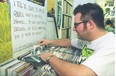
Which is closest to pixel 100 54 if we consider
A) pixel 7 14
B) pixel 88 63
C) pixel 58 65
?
pixel 88 63

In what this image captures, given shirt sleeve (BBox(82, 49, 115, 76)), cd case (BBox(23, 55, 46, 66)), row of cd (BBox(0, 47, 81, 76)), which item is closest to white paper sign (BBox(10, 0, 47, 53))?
cd case (BBox(23, 55, 46, 66))

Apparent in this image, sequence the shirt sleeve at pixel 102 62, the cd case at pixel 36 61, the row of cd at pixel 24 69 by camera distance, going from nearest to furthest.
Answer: the row of cd at pixel 24 69
the shirt sleeve at pixel 102 62
the cd case at pixel 36 61

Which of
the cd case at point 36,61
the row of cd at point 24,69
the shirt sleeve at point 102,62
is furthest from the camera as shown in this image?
the cd case at point 36,61

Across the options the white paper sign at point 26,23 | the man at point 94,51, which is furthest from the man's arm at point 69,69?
the white paper sign at point 26,23

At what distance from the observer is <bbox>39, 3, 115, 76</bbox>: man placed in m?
1.14

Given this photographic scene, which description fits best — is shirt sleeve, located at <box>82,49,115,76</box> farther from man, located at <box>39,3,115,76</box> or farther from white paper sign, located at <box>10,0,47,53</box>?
white paper sign, located at <box>10,0,47,53</box>

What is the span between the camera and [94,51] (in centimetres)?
142

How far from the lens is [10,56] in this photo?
1.39 meters

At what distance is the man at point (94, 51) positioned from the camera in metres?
1.14

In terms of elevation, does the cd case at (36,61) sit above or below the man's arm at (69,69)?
above

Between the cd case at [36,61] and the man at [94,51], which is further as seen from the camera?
the cd case at [36,61]

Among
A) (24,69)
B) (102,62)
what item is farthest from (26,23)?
(102,62)

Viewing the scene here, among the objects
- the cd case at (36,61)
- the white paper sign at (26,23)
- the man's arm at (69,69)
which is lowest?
the man's arm at (69,69)

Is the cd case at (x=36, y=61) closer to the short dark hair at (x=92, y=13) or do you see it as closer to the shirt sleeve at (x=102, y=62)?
the shirt sleeve at (x=102, y=62)
